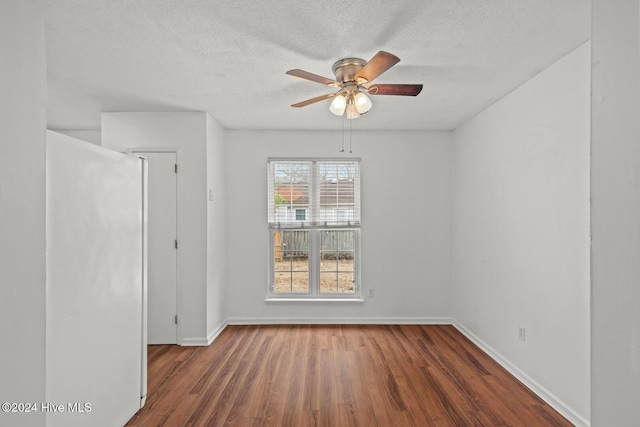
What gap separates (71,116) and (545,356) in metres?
5.36

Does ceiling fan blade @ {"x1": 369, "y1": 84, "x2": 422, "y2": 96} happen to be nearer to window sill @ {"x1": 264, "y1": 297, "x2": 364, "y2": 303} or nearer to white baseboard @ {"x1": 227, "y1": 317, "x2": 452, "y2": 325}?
window sill @ {"x1": 264, "y1": 297, "x2": 364, "y2": 303}

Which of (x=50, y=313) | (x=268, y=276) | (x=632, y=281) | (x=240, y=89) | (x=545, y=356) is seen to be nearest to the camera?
(x=632, y=281)

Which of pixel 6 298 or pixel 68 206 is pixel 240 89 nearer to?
pixel 68 206

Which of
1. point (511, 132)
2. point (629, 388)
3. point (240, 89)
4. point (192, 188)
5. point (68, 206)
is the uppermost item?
point (240, 89)

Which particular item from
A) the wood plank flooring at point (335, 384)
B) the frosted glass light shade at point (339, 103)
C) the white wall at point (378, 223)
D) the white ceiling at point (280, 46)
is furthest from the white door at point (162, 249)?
the frosted glass light shade at point (339, 103)

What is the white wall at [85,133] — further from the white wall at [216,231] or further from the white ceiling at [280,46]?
the white wall at [216,231]

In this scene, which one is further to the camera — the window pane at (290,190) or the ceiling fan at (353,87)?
the window pane at (290,190)

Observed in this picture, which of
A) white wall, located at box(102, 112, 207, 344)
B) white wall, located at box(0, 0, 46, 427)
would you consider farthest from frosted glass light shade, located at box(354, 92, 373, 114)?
white wall, located at box(102, 112, 207, 344)

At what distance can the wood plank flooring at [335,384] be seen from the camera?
2.41 meters

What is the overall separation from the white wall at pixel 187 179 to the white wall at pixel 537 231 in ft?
10.1

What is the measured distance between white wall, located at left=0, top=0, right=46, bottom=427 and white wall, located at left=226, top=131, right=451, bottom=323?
3.77m

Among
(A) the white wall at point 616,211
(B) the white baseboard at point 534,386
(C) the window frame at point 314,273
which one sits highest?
(A) the white wall at point 616,211

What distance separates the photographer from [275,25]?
Result: 2.04 meters

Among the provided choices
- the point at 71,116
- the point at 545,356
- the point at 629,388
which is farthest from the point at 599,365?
the point at 71,116
